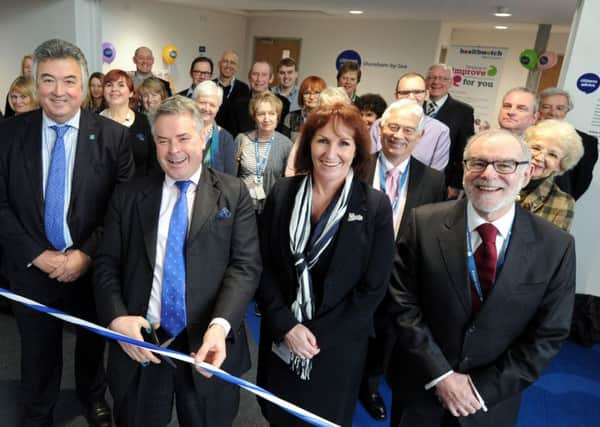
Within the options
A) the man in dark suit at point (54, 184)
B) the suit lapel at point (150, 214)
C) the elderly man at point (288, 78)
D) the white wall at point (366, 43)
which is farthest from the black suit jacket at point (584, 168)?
the white wall at point (366, 43)

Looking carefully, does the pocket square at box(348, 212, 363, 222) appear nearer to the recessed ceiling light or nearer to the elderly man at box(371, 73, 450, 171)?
the elderly man at box(371, 73, 450, 171)

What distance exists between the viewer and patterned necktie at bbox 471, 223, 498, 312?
1.60 m

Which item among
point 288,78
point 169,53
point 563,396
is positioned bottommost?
point 563,396

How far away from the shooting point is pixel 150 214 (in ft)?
5.71

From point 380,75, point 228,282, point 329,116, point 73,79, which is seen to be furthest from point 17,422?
point 380,75

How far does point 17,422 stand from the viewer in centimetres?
245

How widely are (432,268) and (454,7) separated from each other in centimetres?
680

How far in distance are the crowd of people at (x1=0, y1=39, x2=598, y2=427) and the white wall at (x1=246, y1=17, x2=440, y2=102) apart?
838 cm

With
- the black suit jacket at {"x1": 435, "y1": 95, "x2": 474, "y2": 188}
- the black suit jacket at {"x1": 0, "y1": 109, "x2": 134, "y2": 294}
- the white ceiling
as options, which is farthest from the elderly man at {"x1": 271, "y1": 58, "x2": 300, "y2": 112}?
the white ceiling

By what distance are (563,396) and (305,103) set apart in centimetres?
301

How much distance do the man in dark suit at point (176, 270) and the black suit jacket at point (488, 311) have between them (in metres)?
0.70

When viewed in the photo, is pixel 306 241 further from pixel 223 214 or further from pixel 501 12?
pixel 501 12

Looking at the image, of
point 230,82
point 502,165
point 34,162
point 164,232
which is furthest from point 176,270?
point 230,82

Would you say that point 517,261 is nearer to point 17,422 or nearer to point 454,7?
point 17,422
